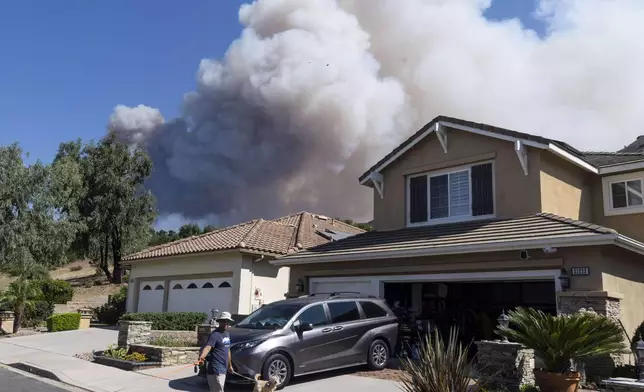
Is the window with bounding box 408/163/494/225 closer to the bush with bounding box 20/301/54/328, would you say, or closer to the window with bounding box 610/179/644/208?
the window with bounding box 610/179/644/208

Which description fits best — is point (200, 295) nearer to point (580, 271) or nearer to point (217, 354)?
point (217, 354)

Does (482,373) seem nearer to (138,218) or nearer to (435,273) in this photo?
(435,273)

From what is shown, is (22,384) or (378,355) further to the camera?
(378,355)

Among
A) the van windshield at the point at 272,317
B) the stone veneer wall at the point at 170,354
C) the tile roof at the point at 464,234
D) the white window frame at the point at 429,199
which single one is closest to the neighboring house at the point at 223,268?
the tile roof at the point at 464,234

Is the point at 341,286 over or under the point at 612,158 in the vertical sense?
under

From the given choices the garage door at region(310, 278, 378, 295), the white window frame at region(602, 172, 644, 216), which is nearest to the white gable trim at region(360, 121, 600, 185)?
the white window frame at region(602, 172, 644, 216)

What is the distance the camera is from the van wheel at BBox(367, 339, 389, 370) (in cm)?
1150

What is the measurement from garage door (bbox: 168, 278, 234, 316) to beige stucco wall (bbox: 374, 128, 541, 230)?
6.54m

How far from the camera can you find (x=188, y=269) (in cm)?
2161

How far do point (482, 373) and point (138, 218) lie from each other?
34.3 meters

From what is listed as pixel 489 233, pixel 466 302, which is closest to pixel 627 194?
pixel 489 233

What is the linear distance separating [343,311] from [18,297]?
17.3 meters

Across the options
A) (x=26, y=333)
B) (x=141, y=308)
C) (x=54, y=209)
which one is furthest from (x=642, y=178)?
(x=54, y=209)

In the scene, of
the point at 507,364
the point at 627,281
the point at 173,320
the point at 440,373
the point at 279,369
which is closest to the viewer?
the point at 440,373
